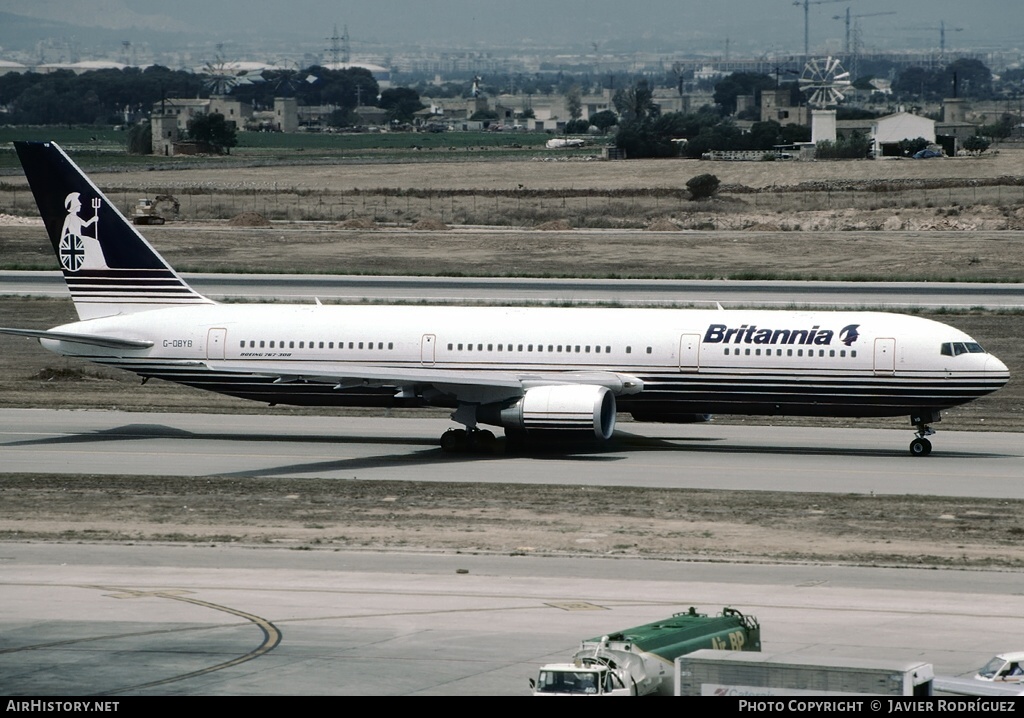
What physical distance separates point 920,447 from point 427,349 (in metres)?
14.9

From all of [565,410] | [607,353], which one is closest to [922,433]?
[607,353]

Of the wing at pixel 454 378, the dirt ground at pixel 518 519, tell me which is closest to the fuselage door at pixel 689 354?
the wing at pixel 454 378

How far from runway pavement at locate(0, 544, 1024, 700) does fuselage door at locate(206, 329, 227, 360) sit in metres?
14.8

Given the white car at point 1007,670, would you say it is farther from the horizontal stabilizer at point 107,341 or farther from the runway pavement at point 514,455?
the horizontal stabilizer at point 107,341

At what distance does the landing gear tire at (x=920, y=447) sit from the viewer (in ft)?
142

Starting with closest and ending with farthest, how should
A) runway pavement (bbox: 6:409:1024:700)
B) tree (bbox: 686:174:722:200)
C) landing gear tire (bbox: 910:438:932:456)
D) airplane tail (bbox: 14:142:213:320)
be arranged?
1. runway pavement (bbox: 6:409:1024:700)
2. landing gear tire (bbox: 910:438:932:456)
3. airplane tail (bbox: 14:142:213:320)
4. tree (bbox: 686:174:722:200)

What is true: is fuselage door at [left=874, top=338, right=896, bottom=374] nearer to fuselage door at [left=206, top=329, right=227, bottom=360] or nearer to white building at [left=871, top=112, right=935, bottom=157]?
fuselage door at [left=206, top=329, right=227, bottom=360]

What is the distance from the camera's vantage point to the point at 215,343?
46.6 metres

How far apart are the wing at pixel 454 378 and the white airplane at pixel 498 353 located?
0.05 metres

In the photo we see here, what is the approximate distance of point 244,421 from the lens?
50188 mm

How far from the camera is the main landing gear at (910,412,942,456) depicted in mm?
43188

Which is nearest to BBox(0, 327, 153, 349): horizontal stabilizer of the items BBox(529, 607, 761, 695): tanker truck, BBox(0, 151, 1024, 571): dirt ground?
BBox(0, 151, 1024, 571): dirt ground

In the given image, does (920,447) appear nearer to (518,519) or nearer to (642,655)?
(518,519)

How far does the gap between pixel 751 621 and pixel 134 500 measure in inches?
758
